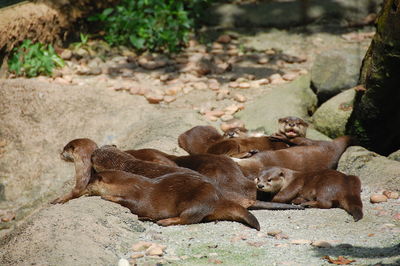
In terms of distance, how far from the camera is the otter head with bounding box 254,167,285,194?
15.8ft

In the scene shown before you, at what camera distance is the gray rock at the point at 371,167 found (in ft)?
16.3

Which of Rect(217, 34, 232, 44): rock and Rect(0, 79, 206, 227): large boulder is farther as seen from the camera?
Rect(217, 34, 232, 44): rock

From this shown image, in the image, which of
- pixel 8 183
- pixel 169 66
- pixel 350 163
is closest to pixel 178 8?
pixel 169 66

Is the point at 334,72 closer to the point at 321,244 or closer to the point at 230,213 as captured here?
the point at 230,213

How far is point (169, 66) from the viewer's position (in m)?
8.28

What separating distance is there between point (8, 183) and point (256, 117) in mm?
2544

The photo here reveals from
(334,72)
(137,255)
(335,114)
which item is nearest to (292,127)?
(335,114)

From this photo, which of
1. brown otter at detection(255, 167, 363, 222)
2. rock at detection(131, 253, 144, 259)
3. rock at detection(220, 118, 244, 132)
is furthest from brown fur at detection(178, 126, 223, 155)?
rock at detection(131, 253, 144, 259)

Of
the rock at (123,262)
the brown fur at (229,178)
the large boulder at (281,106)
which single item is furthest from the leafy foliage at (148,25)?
the rock at (123,262)

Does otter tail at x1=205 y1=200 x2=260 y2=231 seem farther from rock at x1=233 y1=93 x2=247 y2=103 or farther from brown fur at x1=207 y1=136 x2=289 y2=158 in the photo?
rock at x1=233 y1=93 x2=247 y2=103

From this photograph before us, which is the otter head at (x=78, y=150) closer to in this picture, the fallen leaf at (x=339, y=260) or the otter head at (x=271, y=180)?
the otter head at (x=271, y=180)

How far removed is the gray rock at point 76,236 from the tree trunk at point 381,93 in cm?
255

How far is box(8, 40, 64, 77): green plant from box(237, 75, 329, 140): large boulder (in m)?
2.47

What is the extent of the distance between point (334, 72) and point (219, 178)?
9.00ft
